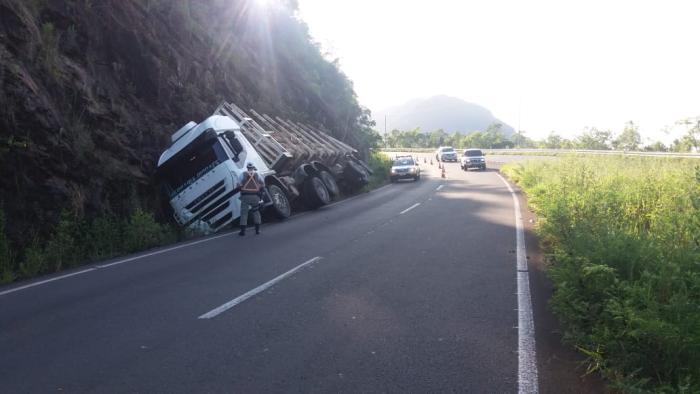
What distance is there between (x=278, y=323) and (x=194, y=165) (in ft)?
29.2

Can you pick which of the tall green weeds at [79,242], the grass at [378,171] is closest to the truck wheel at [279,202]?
the tall green weeds at [79,242]

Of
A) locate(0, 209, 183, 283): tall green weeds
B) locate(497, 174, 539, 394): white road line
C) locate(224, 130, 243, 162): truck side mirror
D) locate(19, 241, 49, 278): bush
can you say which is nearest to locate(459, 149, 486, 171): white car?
locate(224, 130, 243, 162): truck side mirror

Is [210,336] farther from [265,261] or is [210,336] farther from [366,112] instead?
[366,112]

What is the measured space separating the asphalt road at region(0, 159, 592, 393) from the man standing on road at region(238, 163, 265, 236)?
2.18 m

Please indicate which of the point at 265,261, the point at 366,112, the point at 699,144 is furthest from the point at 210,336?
the point at 366,112

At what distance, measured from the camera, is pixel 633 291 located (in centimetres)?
471

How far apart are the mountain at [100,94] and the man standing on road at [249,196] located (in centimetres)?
270

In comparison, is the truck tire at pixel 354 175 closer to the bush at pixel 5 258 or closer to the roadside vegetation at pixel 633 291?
the roadside vegetation at pixel 633 291

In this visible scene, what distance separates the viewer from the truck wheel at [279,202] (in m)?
15.1

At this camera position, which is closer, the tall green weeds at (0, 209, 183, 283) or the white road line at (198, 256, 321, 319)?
the white road line at (198, 256, 321, 319)

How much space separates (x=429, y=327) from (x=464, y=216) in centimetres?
959

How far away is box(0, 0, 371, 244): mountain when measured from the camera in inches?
429

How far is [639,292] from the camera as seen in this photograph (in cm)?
464

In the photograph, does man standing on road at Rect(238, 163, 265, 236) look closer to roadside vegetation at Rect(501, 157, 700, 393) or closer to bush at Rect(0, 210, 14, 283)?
bush at Rect(0, 210, 14, 283)
